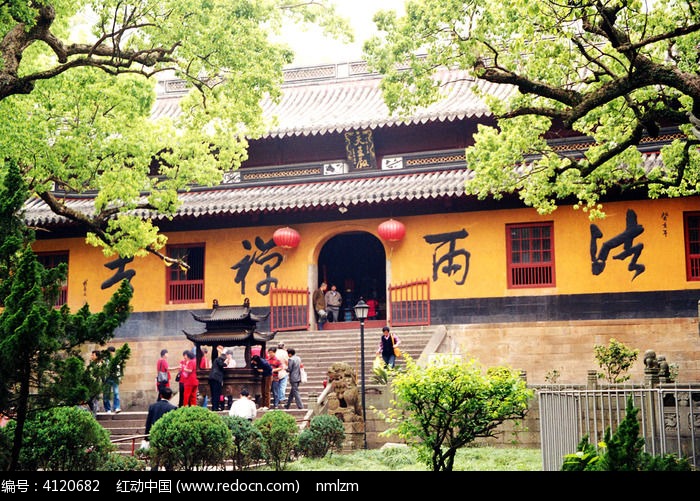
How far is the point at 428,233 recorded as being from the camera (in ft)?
73.6

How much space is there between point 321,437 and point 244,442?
6.56 feet

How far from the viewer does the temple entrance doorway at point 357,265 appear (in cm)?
2822

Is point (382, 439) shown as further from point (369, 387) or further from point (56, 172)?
point (56, 172)

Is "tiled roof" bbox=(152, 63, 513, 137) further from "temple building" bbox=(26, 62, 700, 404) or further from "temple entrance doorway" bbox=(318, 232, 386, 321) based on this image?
"temple entrance doorway" bbox=(318, 232, 386, 321)

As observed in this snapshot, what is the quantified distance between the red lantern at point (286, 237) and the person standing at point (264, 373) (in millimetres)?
5583

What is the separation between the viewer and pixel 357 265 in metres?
28.7

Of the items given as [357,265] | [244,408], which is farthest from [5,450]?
[357,265]

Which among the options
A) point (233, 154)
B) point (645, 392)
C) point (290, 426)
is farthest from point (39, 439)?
point (233, 154)

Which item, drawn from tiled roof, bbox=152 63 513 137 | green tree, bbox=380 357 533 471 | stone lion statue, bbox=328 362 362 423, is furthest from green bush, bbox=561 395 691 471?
tiled roof, bbox=152 63 513 137

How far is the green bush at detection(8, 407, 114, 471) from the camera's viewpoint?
10938 millimetres

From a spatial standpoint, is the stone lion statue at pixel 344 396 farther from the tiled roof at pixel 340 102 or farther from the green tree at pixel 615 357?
the tiled roof at pixel 340 102

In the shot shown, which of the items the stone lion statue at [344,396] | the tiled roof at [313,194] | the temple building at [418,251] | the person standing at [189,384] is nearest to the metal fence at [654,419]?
the stone lion statue at [344,396]

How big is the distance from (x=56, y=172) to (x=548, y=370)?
11.0 metres

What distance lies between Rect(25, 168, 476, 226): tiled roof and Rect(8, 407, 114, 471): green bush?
1130 centimetres
